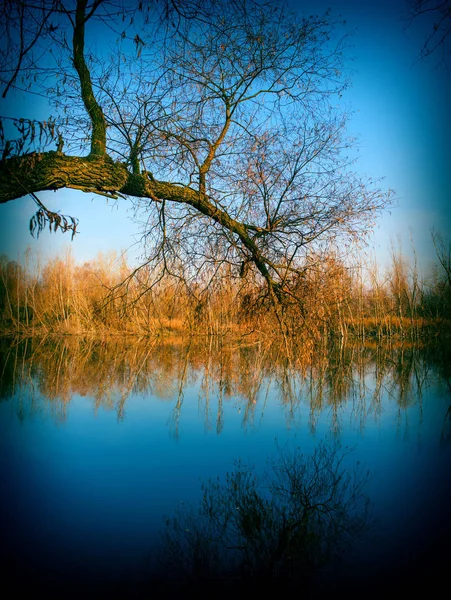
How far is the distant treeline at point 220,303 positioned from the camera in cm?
467

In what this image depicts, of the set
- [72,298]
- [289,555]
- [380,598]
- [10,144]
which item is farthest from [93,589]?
[72,298]

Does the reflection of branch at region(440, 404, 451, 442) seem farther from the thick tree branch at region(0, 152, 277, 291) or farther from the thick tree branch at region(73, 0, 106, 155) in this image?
the thick tree branch at region(73, 0, 106, 155)

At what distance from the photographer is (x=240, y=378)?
3.39 m

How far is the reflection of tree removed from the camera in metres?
2.52

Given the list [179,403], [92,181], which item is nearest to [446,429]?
[179,403]

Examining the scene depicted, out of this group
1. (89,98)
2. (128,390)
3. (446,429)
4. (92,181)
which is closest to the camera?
(446,429)

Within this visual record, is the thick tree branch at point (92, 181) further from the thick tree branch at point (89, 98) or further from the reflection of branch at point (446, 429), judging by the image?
the reflection of branch at point (446, 429)

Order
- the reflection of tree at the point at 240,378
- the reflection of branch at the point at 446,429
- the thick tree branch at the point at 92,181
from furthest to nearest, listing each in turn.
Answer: the thick tree branch at the point at 92,181 < the reflection of tree at the point at 240,378 < the reflection of branch at the point at 446,429

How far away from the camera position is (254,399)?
2.64 meters

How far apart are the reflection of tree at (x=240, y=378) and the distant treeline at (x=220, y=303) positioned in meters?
0.45

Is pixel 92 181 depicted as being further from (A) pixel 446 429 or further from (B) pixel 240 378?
(A) pixel 446 429

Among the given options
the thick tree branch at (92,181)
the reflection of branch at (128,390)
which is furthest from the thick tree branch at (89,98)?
the reflection of branch at (128,390)

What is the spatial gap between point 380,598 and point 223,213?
3.79 meters

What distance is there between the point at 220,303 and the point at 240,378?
6.33 feet
